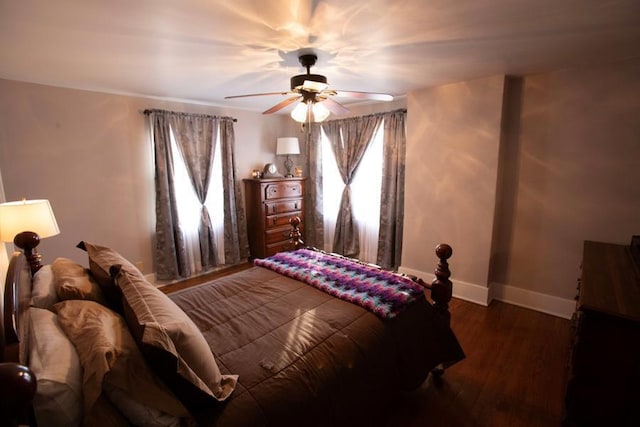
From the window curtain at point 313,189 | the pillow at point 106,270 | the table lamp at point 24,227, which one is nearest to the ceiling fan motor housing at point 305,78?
the pillow at point 106,270

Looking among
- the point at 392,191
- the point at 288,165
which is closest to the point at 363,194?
the point at 392,191

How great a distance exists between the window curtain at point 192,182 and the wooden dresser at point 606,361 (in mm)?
3739

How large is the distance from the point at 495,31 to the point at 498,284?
2.49 metres

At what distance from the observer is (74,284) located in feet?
4.53

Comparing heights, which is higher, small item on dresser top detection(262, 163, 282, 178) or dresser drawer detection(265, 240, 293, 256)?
small item on dresser top detection(262, 163, 282, 178)

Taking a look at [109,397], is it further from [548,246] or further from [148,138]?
[548,246]

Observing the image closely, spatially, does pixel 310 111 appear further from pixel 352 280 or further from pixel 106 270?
pixel 106 270

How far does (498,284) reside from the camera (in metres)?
3.24

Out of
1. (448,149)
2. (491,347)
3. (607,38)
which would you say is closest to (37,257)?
(491,347)

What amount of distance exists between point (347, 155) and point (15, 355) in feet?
12.6

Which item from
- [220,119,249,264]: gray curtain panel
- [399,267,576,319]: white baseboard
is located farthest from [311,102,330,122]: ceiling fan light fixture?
[399,267,576,319]: white baseboard

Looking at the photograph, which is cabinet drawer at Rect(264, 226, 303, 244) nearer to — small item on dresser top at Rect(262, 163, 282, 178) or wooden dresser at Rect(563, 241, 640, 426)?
small item on dresser top at Rect(262, 163, 282, 178)

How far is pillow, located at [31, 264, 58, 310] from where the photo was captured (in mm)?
1305

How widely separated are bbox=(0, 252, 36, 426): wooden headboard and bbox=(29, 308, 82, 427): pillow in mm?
40
